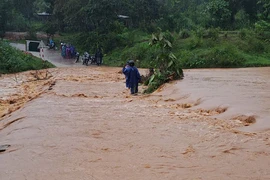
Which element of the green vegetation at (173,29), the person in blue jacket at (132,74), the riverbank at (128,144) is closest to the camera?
the riverbank at (128,144)

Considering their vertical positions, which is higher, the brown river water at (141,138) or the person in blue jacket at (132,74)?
the person in blue jacket at (132,74)

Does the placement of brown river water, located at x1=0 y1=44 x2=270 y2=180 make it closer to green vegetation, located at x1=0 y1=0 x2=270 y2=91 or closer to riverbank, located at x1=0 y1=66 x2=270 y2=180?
riverbank, located at x1=0 y1=66 x2=270 y2=180

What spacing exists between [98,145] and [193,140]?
1537mm

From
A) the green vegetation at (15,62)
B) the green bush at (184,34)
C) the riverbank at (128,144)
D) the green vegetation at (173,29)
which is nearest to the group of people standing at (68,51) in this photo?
the green vegetation at (173,29)

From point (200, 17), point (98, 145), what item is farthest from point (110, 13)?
point (98, 145)

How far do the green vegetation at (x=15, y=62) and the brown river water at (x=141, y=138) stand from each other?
515 inches

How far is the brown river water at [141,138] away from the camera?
196 inches

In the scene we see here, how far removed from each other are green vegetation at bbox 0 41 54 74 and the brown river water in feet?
42.9

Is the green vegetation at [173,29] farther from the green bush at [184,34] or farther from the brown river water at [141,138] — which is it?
the brown river water at [141,138]

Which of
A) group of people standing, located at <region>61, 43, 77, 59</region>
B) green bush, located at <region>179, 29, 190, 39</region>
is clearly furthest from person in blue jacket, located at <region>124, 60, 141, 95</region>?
group of people standing, located at <region>61, 43, 77, 59</region>

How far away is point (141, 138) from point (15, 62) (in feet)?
61.0

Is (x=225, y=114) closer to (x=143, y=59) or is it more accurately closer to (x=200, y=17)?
(x=143, y=59)

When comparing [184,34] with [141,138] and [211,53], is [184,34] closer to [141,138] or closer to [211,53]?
[211,53]

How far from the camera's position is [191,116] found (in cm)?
816
